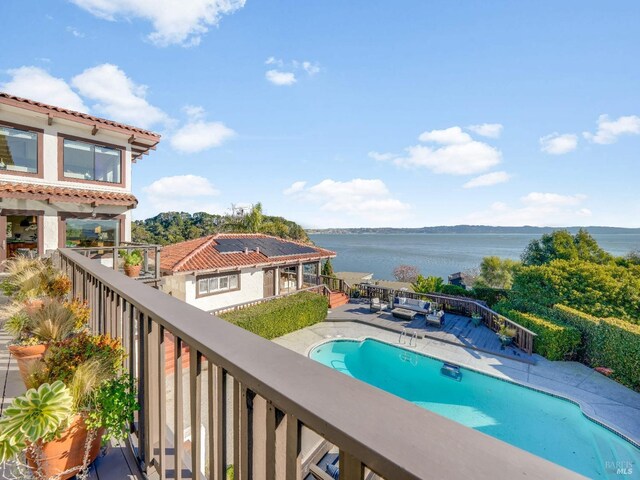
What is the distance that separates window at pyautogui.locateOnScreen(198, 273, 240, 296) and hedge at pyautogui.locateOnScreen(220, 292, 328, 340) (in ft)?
8.03

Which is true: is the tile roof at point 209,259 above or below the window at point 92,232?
below

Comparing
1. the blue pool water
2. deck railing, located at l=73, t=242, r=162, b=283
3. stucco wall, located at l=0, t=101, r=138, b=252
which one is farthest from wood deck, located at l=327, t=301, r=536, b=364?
stucco wall, located at l=0, t=101, r=138, b=252

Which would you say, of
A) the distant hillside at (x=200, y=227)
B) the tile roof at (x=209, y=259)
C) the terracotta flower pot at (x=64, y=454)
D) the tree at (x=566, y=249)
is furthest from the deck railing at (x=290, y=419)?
the distant hillside at (x=200, y=227)

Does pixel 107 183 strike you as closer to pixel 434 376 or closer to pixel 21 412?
pixel 21 412

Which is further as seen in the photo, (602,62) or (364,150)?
(364,150)

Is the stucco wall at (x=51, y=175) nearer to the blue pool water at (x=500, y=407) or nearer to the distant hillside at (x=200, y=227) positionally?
the blue pool water at (x=500, y=407)

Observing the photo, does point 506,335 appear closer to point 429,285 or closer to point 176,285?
point 429,285

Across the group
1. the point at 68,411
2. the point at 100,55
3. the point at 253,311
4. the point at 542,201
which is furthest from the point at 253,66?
the point at 542,201

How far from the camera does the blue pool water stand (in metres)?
7.33

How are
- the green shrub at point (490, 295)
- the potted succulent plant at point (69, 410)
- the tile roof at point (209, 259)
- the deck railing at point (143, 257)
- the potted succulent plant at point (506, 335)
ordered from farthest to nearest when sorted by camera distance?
the green shrub at point (490, 295), the tile roof at point (209, 259), the potted succulent plant at point (506, 335), the deck railing at point (143, 257), the potted succulent plant at point (69, 410)

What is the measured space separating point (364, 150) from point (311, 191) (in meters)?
33.4

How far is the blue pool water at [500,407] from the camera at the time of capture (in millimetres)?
7332

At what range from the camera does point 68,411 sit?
1655mm

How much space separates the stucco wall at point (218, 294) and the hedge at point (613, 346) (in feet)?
48.3
